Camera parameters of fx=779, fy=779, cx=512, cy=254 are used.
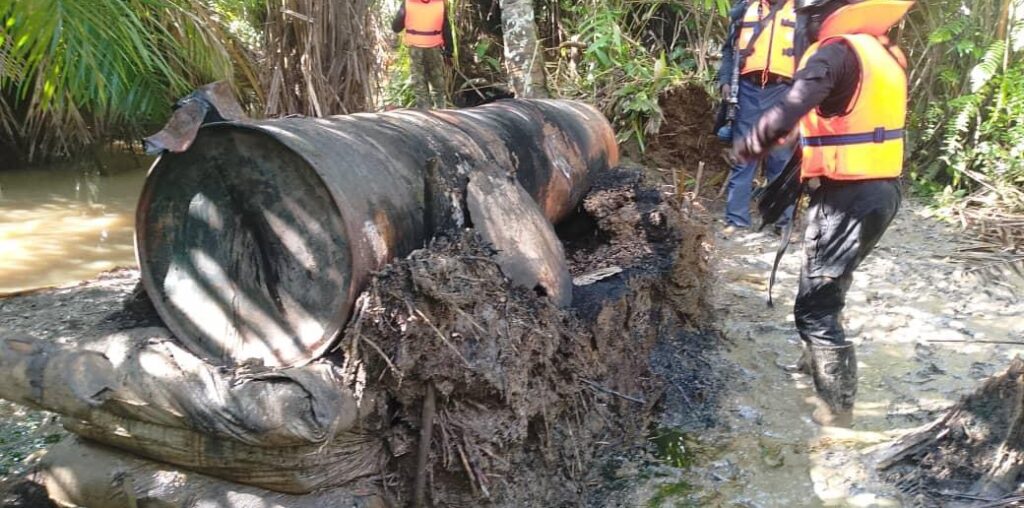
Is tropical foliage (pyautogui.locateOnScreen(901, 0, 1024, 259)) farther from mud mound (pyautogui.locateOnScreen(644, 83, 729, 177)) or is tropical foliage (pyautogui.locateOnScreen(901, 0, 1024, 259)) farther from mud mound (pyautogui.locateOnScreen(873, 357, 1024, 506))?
mud mound (pyautogui.locateOnScreen(873, 357, 1024, 506))

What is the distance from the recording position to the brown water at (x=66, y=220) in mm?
5223

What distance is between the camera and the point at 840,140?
3.25 m

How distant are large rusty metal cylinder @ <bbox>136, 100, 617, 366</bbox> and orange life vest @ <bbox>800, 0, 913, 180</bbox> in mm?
1655

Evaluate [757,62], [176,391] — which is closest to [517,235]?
Result: [176,391]

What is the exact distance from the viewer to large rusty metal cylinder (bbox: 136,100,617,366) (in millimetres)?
2412

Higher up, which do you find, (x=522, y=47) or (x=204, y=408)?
(x=522, y=47)

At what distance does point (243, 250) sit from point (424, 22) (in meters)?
5.21

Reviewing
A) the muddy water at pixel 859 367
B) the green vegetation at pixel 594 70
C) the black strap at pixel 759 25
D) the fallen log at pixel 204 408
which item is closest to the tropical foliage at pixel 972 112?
the green vegetation at pixel 594 70

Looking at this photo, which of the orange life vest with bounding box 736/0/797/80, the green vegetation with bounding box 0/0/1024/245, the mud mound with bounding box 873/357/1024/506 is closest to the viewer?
the mud mound with bounding box 873/357/1024/506

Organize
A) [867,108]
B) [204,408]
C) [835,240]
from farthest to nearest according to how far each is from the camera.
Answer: [835,240]
[867,108]
[204,408]

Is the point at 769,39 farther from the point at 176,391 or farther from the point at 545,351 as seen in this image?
the point at 176,391

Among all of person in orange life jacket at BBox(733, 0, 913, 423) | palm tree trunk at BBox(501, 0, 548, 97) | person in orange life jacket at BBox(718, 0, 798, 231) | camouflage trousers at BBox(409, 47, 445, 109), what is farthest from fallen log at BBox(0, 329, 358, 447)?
camouflage trousers at BBox(409, 47, 445, 109)

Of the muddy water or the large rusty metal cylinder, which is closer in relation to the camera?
the large rusty metal cylinder

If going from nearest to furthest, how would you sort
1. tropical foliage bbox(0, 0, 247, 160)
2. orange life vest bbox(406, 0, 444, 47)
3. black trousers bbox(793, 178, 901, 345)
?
black trousers bbox(793, 178, 901, 345) → tropical foliage bbox(0, 0, 247, 160) → orange life vest bbox(406, 0, 444, 47)
